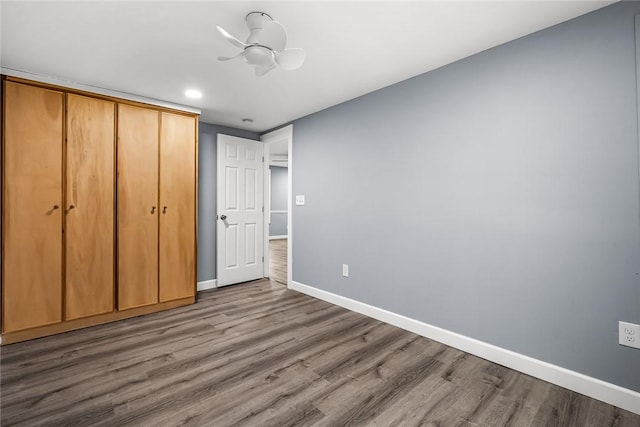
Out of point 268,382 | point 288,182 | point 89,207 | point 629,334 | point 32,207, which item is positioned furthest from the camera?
point 288,182

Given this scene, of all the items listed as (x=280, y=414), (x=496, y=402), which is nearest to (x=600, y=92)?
(x=496, y=402)

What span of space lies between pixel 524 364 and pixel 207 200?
3900 millimetres

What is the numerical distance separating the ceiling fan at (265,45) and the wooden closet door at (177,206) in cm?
174

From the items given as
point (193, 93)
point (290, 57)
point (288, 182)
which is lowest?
point (288, 182)

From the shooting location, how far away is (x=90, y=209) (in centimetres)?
272

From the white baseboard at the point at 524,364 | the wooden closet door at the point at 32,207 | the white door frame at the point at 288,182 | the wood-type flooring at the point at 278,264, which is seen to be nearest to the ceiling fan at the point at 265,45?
the white door frame at the point at 288,182

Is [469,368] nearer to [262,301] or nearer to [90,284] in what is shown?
[262,301]

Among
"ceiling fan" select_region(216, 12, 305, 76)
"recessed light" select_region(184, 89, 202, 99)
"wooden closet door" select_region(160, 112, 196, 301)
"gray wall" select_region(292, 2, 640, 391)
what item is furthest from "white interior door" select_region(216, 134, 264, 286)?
"ceiling fan" select_region(216, 12, 305, 76)

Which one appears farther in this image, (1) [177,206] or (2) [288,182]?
(2) [288,182]

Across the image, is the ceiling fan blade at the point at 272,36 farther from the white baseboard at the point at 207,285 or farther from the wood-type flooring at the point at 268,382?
the white baseboard at the point at 207,285

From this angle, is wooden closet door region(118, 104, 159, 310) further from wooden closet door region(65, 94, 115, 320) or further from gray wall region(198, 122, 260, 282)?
gray wall region(198, 122, 260, 282)

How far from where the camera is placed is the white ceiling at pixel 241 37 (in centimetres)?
168

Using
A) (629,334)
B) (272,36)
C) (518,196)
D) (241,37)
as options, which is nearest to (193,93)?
(241,37)

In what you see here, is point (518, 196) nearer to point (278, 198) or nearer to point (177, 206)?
point (177, 206)
